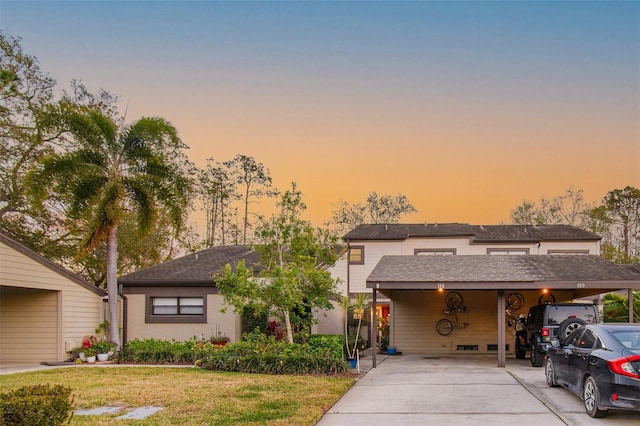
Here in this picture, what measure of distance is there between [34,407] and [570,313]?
1393cm

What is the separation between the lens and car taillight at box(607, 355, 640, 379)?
8688 mm

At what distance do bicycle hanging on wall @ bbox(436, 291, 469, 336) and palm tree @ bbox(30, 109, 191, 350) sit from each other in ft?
34.8

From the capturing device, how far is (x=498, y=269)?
18.8m

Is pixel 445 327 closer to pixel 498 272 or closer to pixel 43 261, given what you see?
pixel 498 272

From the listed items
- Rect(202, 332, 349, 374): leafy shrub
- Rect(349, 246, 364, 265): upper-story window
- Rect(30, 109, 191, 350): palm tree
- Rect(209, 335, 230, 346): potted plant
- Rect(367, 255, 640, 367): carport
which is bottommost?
Rect(209, 335, 230, 346): potted plant

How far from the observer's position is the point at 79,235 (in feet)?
101

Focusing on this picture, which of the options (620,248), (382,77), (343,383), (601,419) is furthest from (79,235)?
(620,248)

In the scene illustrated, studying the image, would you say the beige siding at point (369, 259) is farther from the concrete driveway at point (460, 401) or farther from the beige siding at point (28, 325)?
the beige siding at point (28, 325)

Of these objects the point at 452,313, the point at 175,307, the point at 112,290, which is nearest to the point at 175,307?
the point at 175,307

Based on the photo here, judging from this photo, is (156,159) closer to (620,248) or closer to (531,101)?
(531,101)

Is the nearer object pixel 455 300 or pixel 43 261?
pixel 43 261

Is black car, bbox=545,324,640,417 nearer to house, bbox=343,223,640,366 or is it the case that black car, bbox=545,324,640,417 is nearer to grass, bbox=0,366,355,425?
grass, bbox=0,366,355,425

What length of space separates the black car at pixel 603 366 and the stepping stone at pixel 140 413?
7017 mm

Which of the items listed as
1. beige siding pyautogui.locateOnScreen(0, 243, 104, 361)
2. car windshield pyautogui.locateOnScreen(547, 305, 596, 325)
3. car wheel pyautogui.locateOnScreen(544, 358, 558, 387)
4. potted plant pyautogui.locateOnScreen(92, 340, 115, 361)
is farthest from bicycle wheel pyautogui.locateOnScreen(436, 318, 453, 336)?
beige siding pyautogui.locateOnScreen(0, 243, 104, 361)
